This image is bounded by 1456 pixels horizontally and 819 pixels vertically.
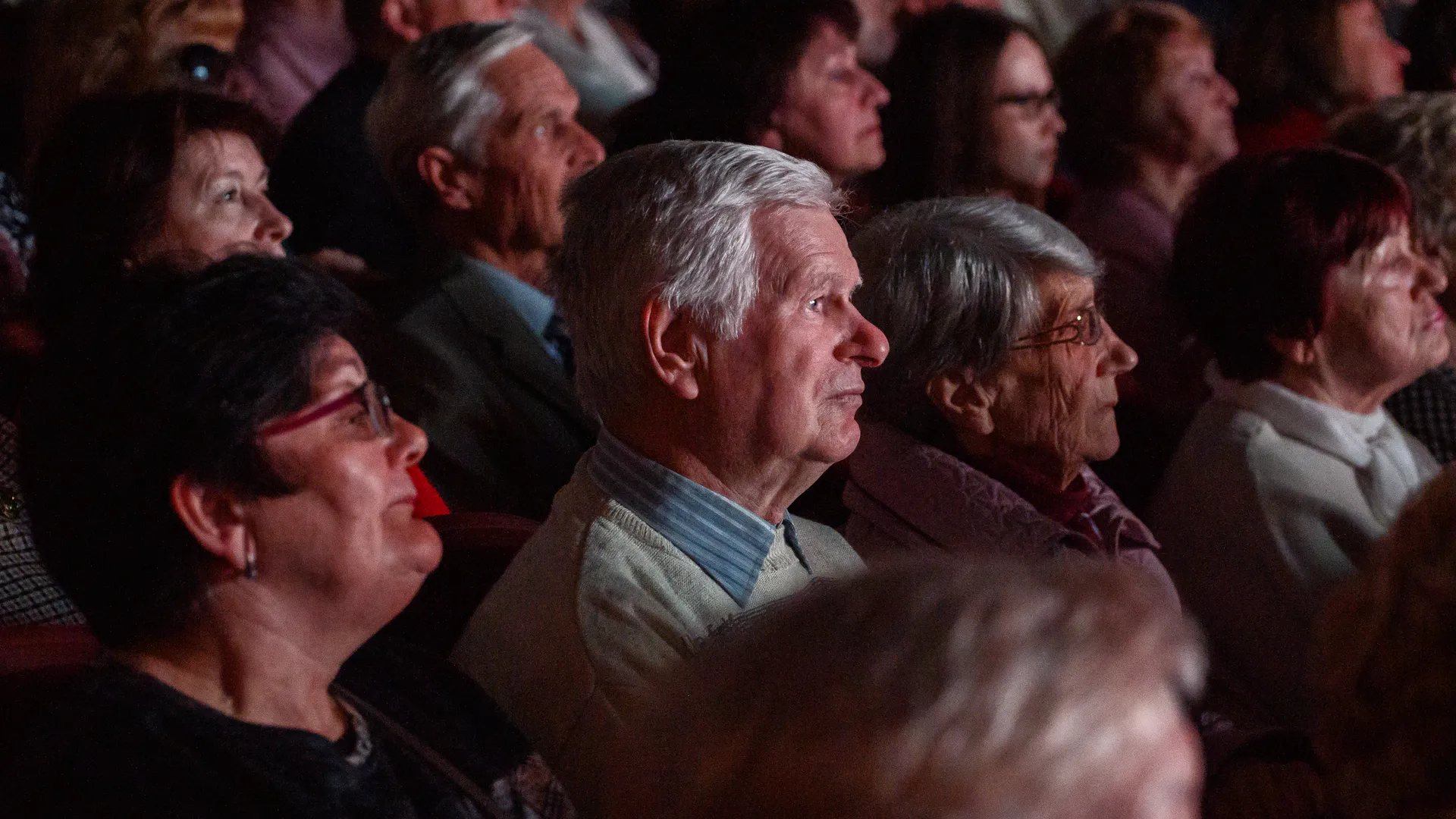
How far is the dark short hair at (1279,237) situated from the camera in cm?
260

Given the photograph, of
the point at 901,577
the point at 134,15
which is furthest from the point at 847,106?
the point at 901,577

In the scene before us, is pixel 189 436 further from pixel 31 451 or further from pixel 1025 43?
pixel 1025 43

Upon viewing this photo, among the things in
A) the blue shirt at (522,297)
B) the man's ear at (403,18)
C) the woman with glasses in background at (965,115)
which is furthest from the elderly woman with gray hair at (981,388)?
the man's ear at (403,18)

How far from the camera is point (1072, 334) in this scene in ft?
7.39

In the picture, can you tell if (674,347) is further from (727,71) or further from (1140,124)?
(1140,124)

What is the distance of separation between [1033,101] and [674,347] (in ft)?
6.44

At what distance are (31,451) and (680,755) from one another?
66cm

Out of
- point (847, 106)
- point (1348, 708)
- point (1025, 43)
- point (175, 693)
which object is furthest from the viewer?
point (1025, 43)

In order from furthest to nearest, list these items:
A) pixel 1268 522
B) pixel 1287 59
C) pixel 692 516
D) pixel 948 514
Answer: pixel 1287 59, pixel 1268 522, pixel 948 514, pixel 692 516

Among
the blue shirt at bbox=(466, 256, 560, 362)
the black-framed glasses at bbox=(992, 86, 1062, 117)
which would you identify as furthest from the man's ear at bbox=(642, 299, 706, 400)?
the black-framed glasses at bbox=(992, 86, 1062, 117)

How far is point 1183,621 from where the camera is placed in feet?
3.38

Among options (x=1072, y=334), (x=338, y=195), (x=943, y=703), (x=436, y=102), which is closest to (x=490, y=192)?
(x=436, y=102)

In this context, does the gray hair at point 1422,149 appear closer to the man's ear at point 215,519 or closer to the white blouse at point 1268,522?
the white blouse at point 1268,522

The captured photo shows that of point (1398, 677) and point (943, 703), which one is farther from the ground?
point (943, 703)
